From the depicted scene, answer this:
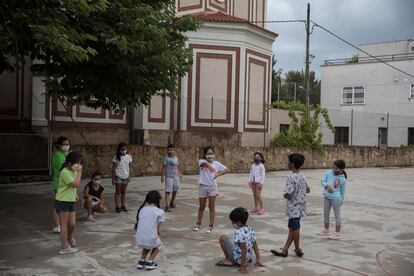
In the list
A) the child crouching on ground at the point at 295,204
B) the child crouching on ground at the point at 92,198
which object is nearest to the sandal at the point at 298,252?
the child crouching on ground at the point at 295,204

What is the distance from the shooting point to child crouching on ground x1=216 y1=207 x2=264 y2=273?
22.5ft

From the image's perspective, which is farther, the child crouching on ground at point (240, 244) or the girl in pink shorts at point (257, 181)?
the girl in pink shorts at point (257, 181)

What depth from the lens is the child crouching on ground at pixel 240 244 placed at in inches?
269

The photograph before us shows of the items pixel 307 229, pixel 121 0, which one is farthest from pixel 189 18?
pixel 307 229

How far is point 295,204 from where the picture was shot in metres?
7.73

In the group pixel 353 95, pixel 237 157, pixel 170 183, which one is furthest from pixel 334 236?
pixel 353 95

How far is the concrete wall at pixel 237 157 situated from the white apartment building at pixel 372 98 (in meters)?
4.09

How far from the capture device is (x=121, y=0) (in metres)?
9.73

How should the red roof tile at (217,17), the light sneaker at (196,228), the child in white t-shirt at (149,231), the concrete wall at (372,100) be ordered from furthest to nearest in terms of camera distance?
the concrete wall at (372,100) < the red roof tile at (217,17) < the light sneaker at (196,228) < the child in white t-shirt at (149,231)

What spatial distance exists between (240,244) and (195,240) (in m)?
1.96

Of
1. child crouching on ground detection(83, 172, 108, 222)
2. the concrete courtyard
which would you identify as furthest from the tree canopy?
child crouching on ground detection(83, 172, 108, 222)

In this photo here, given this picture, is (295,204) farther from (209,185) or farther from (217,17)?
(217,17)

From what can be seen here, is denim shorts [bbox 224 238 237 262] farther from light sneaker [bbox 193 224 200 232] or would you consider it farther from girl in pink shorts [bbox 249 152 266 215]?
girl in pink shorts [bbox 249 152 266 215]

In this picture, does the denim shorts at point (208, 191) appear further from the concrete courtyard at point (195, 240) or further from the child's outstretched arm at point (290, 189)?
the child's outstretched arm at point (290, 189)
